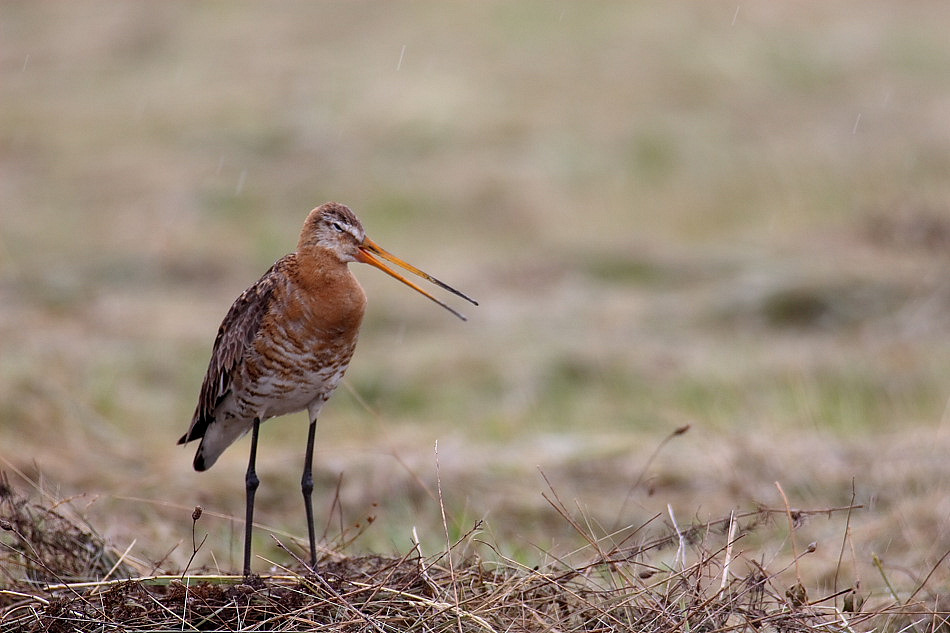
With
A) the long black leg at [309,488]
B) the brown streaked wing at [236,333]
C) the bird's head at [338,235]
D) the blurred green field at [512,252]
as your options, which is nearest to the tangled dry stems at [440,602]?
the long black leg at [309,488]

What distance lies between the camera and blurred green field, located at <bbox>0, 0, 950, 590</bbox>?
7176mm

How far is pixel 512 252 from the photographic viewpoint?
13.3 meters

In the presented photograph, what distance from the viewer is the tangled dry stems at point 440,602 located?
3932mm

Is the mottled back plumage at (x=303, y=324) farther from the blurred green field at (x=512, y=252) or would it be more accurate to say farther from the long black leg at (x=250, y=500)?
the blurred green field at (x=512, y=252)

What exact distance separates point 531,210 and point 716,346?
452 centimetres

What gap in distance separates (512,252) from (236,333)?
8739mm

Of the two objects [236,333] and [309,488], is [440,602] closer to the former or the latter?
[309,488]

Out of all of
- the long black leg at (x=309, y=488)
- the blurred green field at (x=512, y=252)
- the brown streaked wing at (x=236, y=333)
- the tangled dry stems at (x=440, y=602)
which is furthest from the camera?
the blurred green field at (x=512, y=252)

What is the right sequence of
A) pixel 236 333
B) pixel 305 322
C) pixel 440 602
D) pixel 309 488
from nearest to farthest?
pixel 440 602 < pixel 305 322 < pixel 236 333 < pixel 309 488

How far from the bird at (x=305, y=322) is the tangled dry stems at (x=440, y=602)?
35cm

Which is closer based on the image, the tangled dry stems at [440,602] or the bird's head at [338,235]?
the tangled dry stems at [440,602]

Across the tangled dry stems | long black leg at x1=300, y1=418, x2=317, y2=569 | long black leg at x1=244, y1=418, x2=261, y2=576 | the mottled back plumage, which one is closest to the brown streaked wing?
the mottled back plumage

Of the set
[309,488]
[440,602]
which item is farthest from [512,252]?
[440,602]

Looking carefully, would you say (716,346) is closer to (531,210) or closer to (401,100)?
(531,210)
